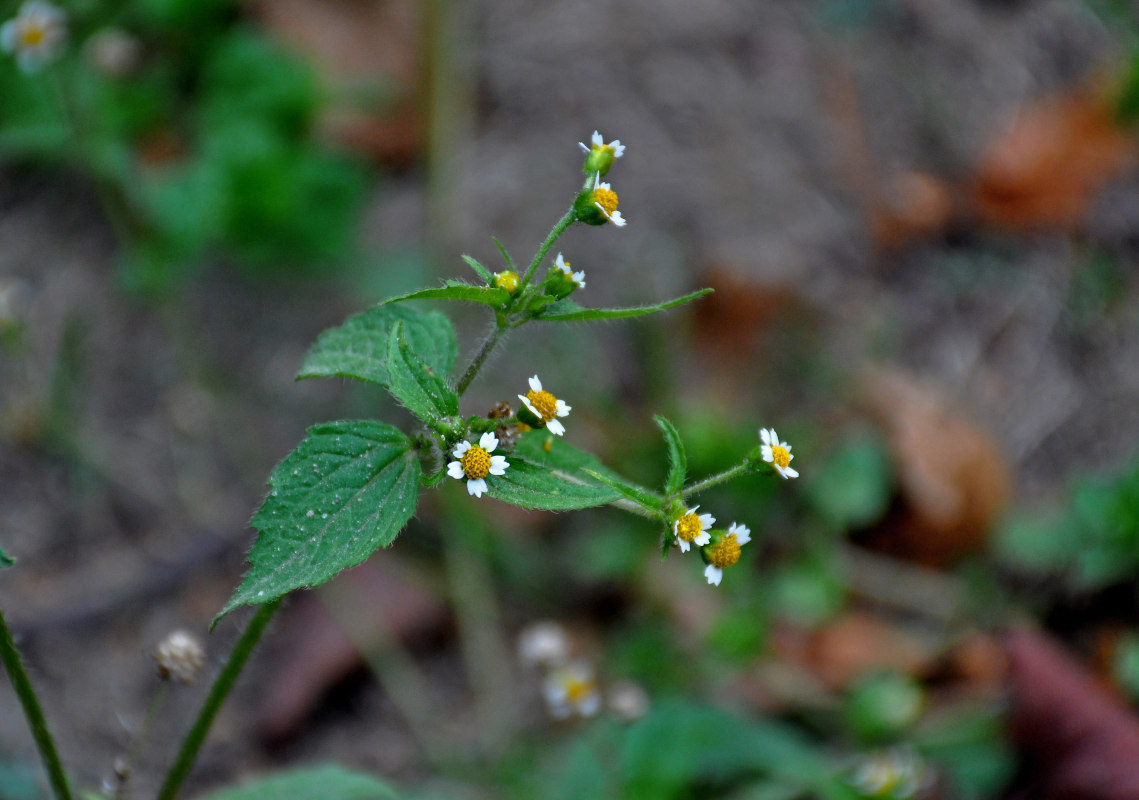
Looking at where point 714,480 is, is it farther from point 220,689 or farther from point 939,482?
point 939,482

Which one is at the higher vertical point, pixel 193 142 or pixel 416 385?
pixel 193 142

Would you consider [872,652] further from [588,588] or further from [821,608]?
[588,588]

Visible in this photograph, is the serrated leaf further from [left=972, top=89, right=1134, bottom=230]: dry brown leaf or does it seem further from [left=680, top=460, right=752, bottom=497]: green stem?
[left=972, top=89, right=1134, bottom=230]: dry brown leaf

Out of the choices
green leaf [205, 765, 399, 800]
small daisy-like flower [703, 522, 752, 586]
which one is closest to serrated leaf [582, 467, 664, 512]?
small daisy-like flower [703, 522, 752, 586]

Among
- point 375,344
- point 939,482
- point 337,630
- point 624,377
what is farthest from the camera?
point 624,377

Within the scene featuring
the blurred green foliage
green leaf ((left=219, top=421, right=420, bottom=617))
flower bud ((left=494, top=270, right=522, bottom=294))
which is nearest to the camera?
green leaf ((left=219, top=421, right=420, bottom=617))

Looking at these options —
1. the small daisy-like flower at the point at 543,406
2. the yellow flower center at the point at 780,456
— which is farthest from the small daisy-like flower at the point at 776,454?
the small daisy-like flower at the point at 543,406

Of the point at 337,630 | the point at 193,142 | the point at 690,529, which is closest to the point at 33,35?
the point at 193,142
